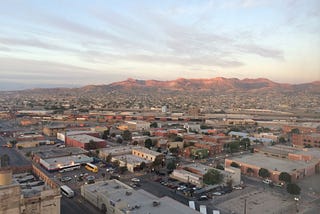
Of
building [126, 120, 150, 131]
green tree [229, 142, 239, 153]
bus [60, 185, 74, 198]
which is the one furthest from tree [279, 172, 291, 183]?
building [126, 120, 150, 131]

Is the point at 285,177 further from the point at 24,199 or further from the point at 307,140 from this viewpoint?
the point at 24,199

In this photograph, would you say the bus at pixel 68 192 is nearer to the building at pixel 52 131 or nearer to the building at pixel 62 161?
the building at pixel 62 161

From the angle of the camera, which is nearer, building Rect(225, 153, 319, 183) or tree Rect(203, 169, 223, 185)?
tree Rect(203, 169, 223, 185)

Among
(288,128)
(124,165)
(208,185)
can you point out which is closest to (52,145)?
(124,165)

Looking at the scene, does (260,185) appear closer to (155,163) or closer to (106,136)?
(155,163)

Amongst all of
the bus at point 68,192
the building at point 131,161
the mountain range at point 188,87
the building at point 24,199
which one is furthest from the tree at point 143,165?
the mountain range at point 188,87

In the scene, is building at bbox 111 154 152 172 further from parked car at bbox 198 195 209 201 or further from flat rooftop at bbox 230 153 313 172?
flat rooftop at bbox 230 153 313 172
